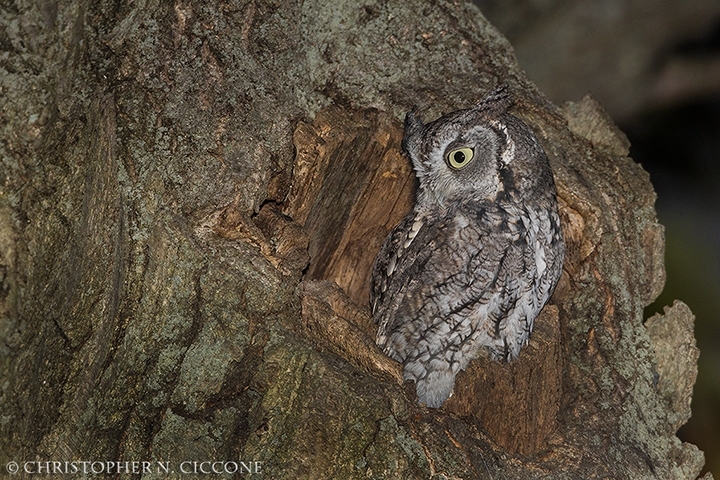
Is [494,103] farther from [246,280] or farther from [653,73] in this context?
[653,73]

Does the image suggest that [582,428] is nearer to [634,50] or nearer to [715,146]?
[634,50]

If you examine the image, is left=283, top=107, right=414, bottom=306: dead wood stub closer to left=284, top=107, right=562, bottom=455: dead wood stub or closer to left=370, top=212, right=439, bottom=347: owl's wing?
left=284, top=107, right=562, bottom=455: dead wood stub

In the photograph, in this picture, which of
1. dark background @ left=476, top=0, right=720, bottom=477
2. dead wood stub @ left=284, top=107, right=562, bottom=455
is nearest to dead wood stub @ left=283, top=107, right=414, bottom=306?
dead wood stub @ left=284, top=107, right=562, bottom=455

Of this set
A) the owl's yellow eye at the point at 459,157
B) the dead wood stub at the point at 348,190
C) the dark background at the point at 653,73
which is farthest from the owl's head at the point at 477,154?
the dark background at the point at 653,73

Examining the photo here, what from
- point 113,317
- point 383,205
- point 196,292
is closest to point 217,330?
point 196,292

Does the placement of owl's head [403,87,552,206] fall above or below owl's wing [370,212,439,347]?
above

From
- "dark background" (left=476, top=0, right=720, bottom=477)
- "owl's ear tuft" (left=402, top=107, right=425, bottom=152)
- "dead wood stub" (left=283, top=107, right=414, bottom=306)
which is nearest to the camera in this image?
"dead wood stub" (left=283, top=107, right=414, bottom=306)

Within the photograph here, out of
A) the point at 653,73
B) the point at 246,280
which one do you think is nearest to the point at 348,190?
the point at 246,280

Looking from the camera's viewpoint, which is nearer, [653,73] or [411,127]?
[411,127]
